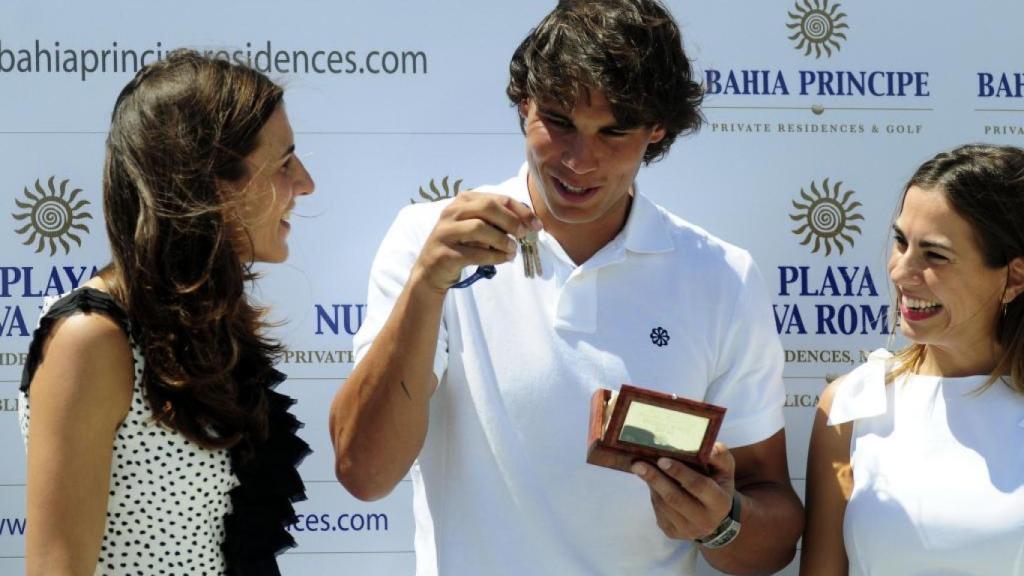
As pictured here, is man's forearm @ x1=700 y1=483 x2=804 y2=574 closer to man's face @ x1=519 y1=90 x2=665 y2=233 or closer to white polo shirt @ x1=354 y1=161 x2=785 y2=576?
white polo shirt @ x1=354 y1=161 x2=785 y2=576

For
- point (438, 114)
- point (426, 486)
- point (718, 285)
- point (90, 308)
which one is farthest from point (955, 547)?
point (90, 308)

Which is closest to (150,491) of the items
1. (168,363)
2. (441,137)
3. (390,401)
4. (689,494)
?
(168,363)

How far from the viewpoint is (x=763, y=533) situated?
2467 mm

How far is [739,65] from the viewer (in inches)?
116

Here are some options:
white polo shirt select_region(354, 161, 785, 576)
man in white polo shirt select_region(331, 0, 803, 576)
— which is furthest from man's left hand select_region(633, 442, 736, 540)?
white polo shirt select_region(354, 161, 785, 576)

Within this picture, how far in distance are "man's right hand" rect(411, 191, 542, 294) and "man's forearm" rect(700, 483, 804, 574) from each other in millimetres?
783

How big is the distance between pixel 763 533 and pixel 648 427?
0.54 metres

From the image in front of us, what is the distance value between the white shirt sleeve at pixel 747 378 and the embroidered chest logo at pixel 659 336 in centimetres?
14

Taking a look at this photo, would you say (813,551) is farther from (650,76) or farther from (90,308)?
(90,308)

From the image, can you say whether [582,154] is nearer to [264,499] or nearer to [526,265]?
[526,265]

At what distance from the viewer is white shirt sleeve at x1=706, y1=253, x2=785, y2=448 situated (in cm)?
251

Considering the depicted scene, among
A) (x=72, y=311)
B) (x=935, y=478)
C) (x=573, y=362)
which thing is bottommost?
(x=935, y=478)

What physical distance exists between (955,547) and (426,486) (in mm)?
1074

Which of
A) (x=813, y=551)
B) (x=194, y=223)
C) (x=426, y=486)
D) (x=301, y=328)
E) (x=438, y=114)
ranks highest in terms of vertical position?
(x=438, y=114)
